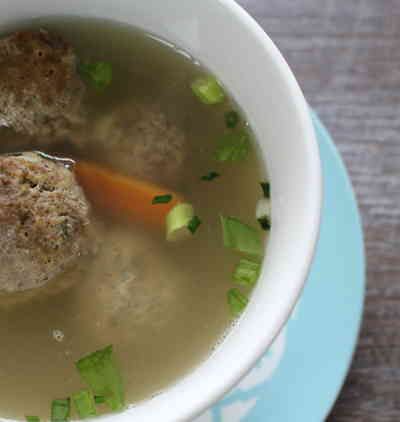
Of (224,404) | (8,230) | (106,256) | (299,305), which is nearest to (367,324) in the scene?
(299,305)

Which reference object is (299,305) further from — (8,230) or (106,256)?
(8,230)

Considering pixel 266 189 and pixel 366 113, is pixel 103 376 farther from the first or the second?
pixel 366 113

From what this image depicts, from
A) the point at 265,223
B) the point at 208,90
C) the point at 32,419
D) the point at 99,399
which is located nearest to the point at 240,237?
the point at 265,223


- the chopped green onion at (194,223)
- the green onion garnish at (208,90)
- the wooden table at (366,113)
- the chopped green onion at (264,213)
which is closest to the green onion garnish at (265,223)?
the chopped green onion at (264,213)

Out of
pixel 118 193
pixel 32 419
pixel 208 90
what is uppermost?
pixel 208 90

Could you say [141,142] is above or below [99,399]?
above

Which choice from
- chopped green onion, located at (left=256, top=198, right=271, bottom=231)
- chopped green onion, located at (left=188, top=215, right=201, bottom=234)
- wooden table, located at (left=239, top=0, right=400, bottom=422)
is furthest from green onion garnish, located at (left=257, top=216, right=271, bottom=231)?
wooden table, located at (left=239, top=0, right=400, bottom=422)

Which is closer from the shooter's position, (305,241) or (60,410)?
(305,241)
